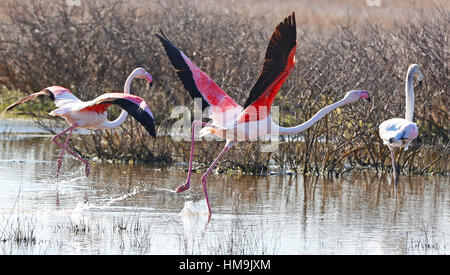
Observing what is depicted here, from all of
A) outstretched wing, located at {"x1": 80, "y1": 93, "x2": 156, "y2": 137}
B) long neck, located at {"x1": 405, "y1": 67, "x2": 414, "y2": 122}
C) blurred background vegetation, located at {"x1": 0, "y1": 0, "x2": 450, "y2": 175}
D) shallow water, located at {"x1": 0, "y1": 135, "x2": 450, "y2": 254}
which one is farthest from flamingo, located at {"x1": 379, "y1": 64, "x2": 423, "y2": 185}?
outstretched wing, located at {"x1": 80, "y1": 93, "x2": 156, "y2": 137}

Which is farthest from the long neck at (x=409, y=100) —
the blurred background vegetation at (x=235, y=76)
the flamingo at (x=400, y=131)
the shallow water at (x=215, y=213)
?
the shallow water at (x=215, y=213)

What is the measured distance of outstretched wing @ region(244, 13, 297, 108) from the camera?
28.7 feet

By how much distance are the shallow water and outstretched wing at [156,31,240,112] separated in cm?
118

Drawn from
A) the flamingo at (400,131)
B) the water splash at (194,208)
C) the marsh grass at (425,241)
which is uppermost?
the flamingo at (400,131)

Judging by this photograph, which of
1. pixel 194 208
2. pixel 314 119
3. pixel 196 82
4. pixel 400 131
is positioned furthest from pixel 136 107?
pixel 400 131

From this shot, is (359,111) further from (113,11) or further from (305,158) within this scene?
(113,11)

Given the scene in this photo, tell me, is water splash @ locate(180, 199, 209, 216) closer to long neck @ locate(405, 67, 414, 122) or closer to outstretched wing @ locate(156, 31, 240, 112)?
outstretched wing @ locate(156, 31, 240, 112)

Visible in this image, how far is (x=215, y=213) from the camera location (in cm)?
1008

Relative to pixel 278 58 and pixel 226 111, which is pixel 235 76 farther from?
pixel 278 58

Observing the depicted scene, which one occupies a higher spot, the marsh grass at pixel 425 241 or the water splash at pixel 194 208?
the water splash at pixel 194 208

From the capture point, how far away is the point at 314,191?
12016mm

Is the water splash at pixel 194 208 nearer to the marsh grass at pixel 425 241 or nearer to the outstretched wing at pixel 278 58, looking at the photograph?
the outstretched wing at pixel 278 58

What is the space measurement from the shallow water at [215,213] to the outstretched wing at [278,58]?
56.0 inches

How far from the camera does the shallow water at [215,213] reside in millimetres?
8297
